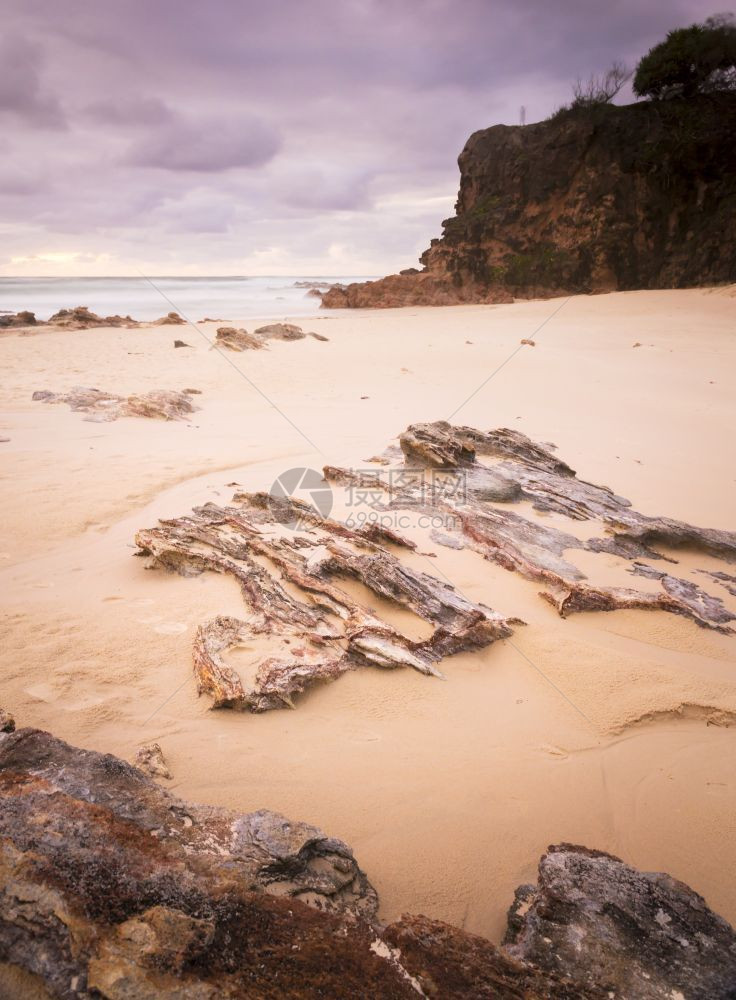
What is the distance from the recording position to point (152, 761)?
2047mm

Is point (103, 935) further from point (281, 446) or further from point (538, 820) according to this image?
point (281, 446)

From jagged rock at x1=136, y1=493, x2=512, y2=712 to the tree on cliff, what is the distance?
24377mm

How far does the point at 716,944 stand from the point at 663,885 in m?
0.17

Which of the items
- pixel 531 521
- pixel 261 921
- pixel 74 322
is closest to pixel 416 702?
pixel 261 921

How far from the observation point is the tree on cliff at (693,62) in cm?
1897

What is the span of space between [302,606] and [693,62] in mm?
25521

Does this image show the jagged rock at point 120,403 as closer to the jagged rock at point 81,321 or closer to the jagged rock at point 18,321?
the jagged rock at point 81,321

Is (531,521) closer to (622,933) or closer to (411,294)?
(622,933)

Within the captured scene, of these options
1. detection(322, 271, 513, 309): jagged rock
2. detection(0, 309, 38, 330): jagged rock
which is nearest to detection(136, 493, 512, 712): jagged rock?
detection(0, 309, 38, 330): jagged rock

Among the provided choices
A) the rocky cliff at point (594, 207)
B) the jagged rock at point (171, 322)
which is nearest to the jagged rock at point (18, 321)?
the jagged rock at point (171, 322)

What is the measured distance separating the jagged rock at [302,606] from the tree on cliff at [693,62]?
80.0 feet

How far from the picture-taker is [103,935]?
1.17m

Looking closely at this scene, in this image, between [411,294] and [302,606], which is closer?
[302,606]

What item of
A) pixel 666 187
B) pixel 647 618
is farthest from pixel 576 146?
pixel 647 618
